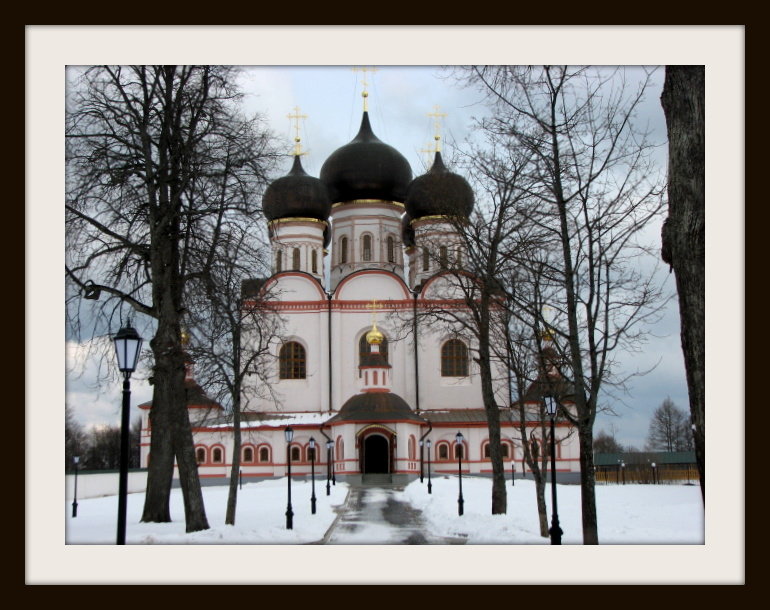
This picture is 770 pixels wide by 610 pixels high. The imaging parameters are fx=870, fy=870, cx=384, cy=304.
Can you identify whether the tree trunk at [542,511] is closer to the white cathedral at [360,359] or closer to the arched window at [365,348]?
the white cathedral at [360,359]

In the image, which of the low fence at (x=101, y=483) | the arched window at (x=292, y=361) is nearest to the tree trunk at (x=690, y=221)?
the low fence at (x=101, y=483)

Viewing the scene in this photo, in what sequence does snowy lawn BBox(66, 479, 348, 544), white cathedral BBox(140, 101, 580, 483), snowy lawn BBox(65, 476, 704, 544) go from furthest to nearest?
white cathedral BBox(140, 101, 580, 483)
snowy lawn BBox(65, 476, 704, 544)
snowy lawn BBox(66, 479, 348, 544)

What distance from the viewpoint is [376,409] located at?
40062 millimetres

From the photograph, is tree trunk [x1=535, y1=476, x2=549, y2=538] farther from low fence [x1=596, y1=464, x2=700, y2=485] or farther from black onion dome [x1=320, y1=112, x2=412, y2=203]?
black onion dome [x1=320, y1=112, x2=412, y2=203]

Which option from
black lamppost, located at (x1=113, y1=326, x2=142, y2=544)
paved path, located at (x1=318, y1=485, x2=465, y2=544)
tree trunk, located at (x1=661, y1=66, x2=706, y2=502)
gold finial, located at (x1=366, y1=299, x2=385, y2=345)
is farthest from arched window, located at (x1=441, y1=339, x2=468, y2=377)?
tree trunk, located at (x1=661, y1=66, x2=706, y2=502)

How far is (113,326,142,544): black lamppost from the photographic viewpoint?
32.8 feet

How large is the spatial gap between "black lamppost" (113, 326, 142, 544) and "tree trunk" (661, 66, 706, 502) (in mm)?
6179

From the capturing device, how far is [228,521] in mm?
18406

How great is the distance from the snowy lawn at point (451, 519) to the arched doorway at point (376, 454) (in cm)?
686

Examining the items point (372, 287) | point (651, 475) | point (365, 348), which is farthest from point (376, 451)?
point (651, 475)

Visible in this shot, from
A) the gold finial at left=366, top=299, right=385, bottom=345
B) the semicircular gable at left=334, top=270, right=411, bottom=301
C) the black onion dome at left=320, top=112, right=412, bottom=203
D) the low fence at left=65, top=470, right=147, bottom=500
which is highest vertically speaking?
the black onion dome at left=320, top=112, right=412, bottom=203

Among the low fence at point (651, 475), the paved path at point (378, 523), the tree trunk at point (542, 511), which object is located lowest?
the low fence at point (651, 475)

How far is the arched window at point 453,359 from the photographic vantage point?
4500cm

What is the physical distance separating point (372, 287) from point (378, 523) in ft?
84.0
